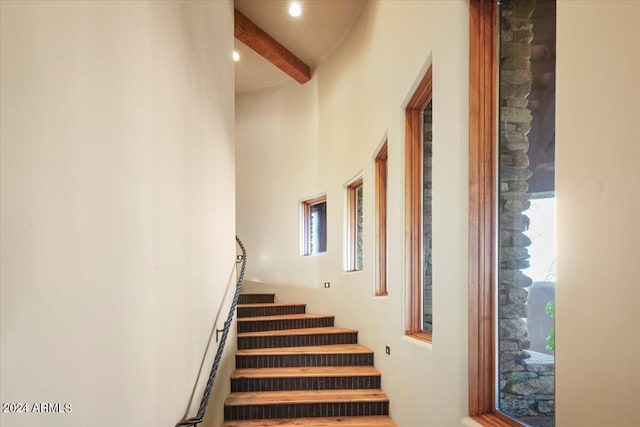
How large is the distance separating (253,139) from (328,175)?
1.91m

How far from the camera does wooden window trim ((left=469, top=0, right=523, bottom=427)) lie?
178cm

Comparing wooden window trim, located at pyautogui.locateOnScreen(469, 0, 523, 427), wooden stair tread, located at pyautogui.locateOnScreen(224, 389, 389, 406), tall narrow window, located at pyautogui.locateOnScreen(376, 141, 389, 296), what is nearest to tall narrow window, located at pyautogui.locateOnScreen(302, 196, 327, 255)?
tall narrow window, located at pyautogui.locateOnScreen(376, 141, 389, 296)

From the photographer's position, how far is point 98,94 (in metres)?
1.14

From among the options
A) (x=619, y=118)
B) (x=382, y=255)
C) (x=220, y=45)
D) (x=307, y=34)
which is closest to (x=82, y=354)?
(x=619, y=118)

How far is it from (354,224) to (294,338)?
1.59m

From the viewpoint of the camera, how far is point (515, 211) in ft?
5.51

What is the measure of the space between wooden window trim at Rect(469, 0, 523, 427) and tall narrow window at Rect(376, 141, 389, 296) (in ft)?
6.01

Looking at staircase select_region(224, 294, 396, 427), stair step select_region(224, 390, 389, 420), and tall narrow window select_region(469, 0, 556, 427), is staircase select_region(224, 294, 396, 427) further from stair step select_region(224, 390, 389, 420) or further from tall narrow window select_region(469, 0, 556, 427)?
tall narrow window select_region(469, 0, 556, 427)

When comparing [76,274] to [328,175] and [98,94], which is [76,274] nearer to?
[98,94]

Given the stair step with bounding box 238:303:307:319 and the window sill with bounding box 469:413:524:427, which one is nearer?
the window sill with bounding box 469:413:524:427

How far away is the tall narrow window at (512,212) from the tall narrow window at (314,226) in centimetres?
384

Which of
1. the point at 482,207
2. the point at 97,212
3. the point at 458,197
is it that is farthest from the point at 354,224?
the point at 97,212

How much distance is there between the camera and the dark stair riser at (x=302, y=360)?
12.4 ft

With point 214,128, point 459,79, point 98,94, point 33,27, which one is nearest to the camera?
point 33,27
